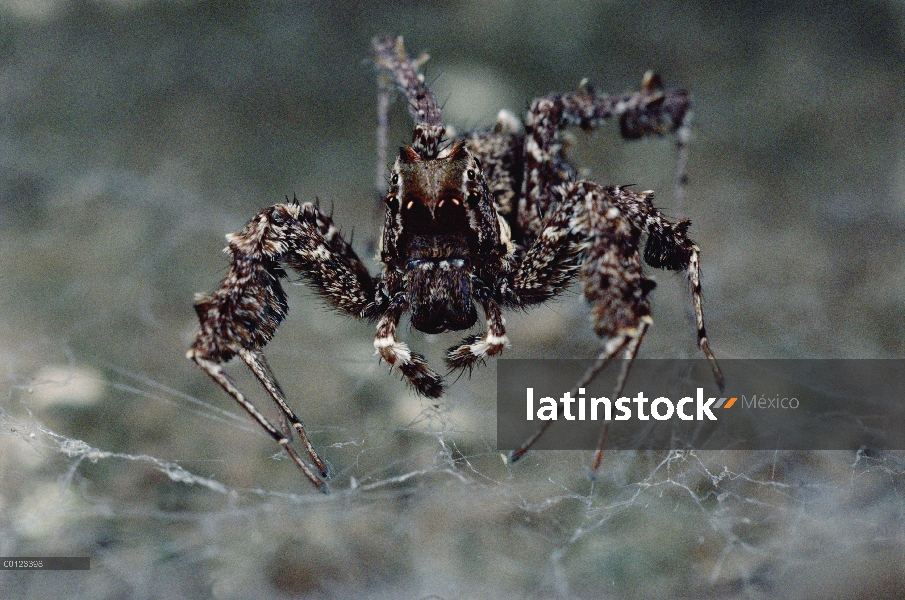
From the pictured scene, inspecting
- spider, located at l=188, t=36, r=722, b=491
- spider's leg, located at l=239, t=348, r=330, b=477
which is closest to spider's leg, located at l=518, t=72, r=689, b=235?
spider, located at l=188, t=36, r=722, b=491

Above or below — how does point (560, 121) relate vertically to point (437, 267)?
above

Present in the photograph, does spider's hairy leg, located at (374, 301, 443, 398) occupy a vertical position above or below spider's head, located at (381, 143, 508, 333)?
below

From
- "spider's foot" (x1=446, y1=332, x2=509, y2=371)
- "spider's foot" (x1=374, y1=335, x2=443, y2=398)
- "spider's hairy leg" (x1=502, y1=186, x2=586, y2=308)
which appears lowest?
"spider's foot" (x1=374, y1=335, x2=443, y2=398)

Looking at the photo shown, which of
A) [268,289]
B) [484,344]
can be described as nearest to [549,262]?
[484,344]

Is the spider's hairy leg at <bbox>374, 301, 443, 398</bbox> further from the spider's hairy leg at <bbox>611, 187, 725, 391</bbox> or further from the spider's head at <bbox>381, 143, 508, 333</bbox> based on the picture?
the spider's hairy leg at <bbox>611, 187, 725, 391</bbox>

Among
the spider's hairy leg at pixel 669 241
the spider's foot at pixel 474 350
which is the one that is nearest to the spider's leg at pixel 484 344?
the spider's foot at pixel 474 350

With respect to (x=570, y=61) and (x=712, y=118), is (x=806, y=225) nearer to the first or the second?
(x=712, y=118)

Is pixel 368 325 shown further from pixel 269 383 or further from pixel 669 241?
pixel 669 241
